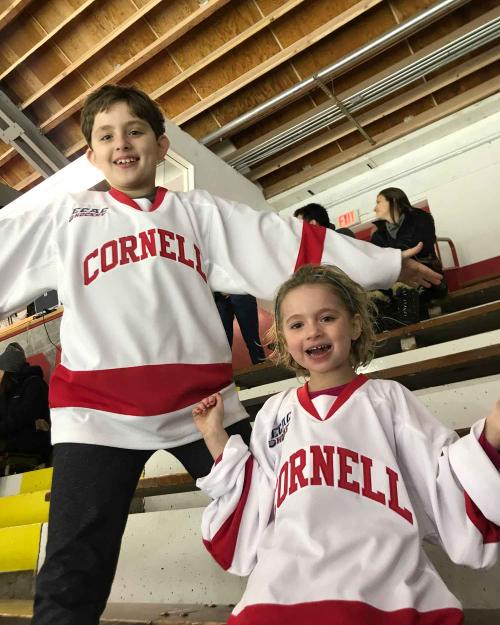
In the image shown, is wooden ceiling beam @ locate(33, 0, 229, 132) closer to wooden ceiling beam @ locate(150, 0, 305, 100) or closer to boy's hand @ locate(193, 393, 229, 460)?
wooden ceiling beam @ locate(150, 0, 305, 100)

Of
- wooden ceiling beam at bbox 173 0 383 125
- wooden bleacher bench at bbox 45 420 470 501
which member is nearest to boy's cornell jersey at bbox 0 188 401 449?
wooden bleacher bench at bbox 45 420 470 501

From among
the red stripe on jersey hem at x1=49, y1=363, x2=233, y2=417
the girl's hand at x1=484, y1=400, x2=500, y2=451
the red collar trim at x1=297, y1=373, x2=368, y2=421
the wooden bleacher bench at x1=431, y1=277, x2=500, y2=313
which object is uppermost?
the wooden bleacher bench at x1=431, y1=277, x2=500, y2=313

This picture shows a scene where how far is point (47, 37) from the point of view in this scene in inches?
179

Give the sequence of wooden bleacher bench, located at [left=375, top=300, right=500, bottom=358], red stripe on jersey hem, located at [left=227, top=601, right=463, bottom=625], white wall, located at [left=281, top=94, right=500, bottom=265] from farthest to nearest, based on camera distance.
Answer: white wall, located at [left=281, top=94, right=500, bottom=265] → wooden bleacher bench, located at [left=375, top=300, right=500, bottom=358] → red stripe on jersey hem, located at [left=227, top=601, right=463, bottom=625]

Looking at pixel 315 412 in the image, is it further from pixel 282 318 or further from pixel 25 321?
pixel 25 321

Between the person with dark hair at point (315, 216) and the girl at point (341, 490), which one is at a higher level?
the person with dark hair at point (315, 216)

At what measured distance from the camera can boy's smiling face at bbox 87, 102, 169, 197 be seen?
1.32 m

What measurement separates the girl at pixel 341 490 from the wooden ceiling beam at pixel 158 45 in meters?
3.75

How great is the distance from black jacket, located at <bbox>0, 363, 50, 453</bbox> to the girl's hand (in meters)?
3.51

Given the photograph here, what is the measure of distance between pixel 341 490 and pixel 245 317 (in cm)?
252

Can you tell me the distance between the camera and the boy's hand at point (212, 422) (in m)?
1.08

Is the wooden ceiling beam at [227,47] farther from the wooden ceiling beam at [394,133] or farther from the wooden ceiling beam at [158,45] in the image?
the wooden ceiling beam at [394,133]

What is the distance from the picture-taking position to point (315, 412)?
103 centimetres

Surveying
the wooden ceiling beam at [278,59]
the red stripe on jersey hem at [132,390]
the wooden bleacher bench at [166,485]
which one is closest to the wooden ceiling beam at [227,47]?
the wooden ceiling beam at [278,59]
